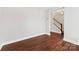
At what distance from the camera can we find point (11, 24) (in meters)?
2.99

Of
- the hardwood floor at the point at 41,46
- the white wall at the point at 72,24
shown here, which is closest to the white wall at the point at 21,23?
the hardwood floor at the point at 41,46

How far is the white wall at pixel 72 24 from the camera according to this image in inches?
105

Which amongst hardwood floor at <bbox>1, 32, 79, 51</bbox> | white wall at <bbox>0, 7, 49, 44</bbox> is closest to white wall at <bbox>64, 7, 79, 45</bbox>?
hardwood floor at <bbox>1, 32, 79, 51</bbox>

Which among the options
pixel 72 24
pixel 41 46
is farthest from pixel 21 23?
pixel 72 24

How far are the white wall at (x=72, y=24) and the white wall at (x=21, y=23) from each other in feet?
4.64

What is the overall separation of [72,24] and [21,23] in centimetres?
173

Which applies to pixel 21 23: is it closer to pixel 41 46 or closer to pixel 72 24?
pixel 41 46

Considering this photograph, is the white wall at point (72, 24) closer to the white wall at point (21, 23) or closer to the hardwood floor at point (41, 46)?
the hardwood floor at point (41, 46)

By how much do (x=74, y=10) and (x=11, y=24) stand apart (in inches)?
78.2

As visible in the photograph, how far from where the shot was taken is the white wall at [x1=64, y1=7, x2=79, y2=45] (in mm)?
2679

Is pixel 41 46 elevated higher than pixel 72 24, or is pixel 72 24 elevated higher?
pixel 72 24

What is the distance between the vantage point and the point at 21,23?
3.33 m
